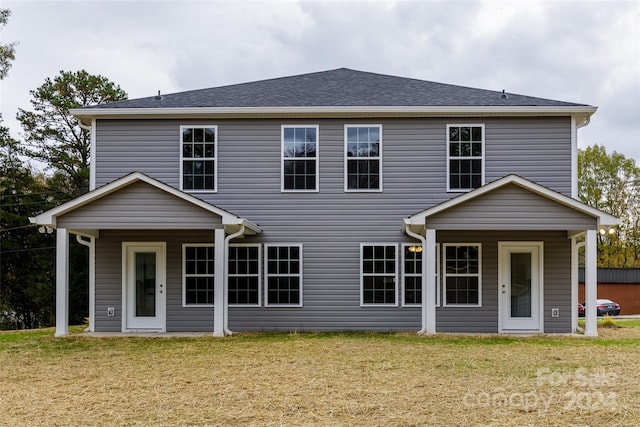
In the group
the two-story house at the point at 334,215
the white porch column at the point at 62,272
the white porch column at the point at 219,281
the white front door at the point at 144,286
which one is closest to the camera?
the white porch column at the point at 219,281

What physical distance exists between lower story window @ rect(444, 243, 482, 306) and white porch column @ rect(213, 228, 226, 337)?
4732mm

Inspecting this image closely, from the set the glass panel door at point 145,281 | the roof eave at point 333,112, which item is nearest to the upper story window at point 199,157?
the roof eave at point 333,112

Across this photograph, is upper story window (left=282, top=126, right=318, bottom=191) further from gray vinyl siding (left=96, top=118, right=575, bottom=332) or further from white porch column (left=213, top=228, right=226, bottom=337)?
white porch column (left=213, top=228, right=226, bottom=337)

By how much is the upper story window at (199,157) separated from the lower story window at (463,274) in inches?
212

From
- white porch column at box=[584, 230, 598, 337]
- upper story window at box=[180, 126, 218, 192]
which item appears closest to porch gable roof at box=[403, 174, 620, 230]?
white porch column at box=[584, 230, 598, 337]

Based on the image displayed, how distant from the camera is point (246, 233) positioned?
12102 millimetres

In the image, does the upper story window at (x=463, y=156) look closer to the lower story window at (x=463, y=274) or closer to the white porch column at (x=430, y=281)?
the lower story window at (x=463, y=274)

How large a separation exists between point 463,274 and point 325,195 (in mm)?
3425

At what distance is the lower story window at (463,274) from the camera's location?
479 inches

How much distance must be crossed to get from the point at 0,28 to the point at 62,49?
28.6 feet

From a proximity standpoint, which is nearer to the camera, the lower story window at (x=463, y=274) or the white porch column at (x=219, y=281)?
the white porch column at (x=219, y=281)

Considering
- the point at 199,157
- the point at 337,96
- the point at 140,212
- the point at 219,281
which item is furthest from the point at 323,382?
the point at 337,96

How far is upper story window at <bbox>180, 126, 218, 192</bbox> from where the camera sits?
41.1ft

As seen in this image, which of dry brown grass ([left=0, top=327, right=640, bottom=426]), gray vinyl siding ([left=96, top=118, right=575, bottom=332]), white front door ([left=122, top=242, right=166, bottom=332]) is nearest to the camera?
dry brown grass ([left=0, top=327, right=640, bottom=426])
